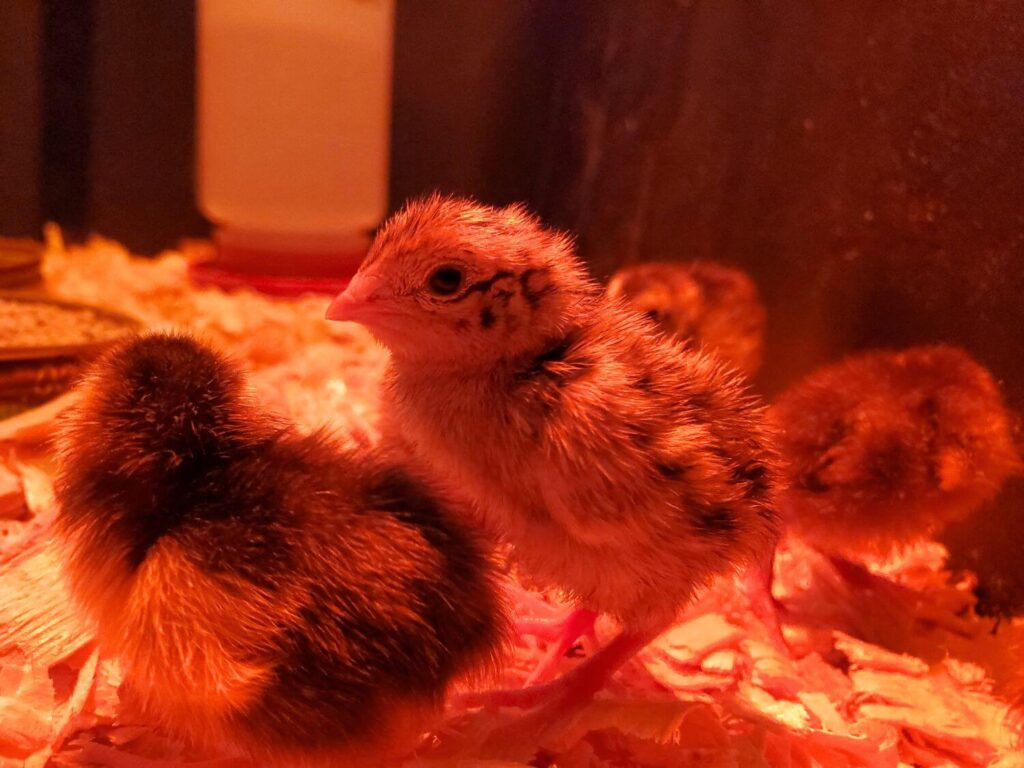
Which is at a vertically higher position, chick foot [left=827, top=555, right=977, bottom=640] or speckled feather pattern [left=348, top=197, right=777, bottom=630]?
speckled feather pattern [left=348, top=197, right=777, bottom=630]

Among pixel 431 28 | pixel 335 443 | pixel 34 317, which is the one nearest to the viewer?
pixel 335 443

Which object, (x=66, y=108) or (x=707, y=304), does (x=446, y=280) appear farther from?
(x=66, y=108)

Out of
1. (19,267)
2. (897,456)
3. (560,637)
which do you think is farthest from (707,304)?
(19,267)

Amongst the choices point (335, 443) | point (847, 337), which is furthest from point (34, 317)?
point (847, 337)

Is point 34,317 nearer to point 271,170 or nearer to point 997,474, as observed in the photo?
point 271,170

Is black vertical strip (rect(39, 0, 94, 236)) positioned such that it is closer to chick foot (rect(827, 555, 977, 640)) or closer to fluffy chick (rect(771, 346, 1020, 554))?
fluffy chick (rect(771, 346, 1020, 554))

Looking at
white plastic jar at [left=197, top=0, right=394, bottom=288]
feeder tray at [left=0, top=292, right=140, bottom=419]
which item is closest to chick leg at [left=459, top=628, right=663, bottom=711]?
feeder tray at [left=0, top=292, right=140, bottom=419]

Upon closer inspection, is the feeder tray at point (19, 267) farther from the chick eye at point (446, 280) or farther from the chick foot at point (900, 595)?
the chick foot at point (900, 595)

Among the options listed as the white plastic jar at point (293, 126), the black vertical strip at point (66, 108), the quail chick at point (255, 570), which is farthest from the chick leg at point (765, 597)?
the black vertical strip at point (66, 108)
